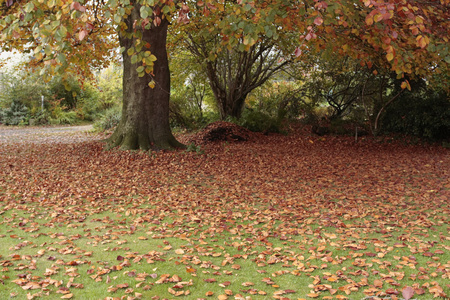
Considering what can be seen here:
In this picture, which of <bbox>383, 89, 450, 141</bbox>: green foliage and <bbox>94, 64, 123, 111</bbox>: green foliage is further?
<bbox>94, 64, 123, 111</bbox>: green foliage

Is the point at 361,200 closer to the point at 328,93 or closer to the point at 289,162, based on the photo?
the point at 289,162

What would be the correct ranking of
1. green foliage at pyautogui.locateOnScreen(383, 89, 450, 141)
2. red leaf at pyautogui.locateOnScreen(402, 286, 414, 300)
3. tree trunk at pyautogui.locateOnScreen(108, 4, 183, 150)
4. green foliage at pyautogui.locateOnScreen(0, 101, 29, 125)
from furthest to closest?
1. green foliage at pyautogui.locateOnScreen(0, 101, 29, 125)
2. green foliage at pyautogui.locateOnScreen(383, 89, 450, 141)
3. tree trunk at pyautogui.locateOnScreen(108, 4, 183, 150)
4. red leaf at pyautogui.locateOnScreen(402, 286, 414, 300)

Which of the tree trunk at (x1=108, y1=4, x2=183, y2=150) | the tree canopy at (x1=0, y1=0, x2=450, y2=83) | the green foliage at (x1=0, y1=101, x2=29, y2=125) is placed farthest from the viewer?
the green foliage at (x1=0, y1=101, x2=29, y2=125)

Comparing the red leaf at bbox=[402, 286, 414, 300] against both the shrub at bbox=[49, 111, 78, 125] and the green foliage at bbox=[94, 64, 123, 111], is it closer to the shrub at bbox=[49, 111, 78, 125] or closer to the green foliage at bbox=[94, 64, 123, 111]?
the shrub at bbox=[49, 111, 78, 125]

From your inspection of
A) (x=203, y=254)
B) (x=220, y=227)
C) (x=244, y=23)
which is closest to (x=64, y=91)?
(x=220, y=227)

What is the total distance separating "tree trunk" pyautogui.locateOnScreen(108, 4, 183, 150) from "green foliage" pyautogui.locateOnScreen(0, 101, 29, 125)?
12.6m

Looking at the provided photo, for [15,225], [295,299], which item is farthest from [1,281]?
[295,299]

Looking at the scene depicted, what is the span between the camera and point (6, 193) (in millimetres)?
6707

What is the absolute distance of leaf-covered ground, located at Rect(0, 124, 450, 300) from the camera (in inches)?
144

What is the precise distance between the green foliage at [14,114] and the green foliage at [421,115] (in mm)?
17479

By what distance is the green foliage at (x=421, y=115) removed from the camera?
12531 mm

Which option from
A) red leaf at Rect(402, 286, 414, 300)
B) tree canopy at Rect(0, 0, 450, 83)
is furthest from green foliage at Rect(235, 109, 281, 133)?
red leaf at Rect(402, 286, 414, 300)

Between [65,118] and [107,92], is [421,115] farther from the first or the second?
[65,118]

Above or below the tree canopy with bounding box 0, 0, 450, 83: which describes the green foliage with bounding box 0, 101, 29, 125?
below
